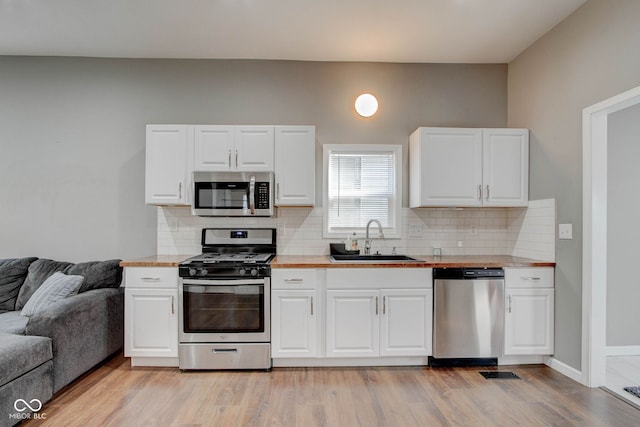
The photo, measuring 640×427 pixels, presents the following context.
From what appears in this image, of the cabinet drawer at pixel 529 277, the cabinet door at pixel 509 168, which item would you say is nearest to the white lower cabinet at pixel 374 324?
the cabinet drawer at pixel 529 277

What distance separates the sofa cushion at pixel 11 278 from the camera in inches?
123

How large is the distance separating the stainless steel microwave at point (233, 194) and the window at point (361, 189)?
2.26 feet

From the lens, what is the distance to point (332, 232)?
3.73m

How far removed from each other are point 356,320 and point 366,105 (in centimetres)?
215

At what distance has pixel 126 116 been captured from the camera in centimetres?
368

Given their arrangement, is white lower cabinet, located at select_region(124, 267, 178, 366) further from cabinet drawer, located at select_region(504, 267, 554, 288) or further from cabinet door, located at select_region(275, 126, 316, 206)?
cabinet drawer, located at select_region(504, 267, 554, 288)

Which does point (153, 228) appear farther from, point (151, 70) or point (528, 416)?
point (528, 416)

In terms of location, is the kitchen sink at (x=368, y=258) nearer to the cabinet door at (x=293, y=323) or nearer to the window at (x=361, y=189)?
the window at (x=361, y=189)

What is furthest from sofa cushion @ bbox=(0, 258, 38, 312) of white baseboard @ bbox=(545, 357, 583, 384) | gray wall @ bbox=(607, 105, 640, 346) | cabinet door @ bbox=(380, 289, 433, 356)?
gray wall @ bbox=(607, 105, 640, 346)

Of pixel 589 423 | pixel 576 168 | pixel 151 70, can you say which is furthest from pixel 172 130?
pixel 589 423

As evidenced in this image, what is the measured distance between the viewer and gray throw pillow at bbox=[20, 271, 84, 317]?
9.02 ft

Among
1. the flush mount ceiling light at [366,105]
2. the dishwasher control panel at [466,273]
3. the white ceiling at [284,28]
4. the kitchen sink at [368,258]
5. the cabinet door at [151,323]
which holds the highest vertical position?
the white ceiling at [284,28]

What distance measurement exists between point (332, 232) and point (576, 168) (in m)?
2.16

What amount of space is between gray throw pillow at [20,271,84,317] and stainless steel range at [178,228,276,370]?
2.64 feet
